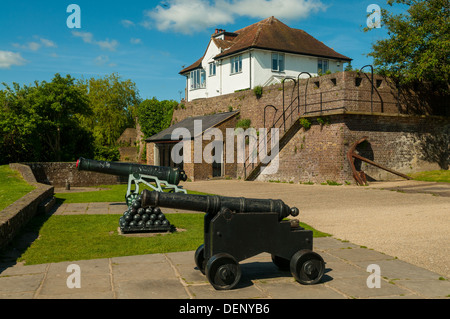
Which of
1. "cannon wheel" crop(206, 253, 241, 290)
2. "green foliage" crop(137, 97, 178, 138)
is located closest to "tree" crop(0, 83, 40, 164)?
"green foliage" crop(137, 97, 178, 138)

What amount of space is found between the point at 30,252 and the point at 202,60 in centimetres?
3426

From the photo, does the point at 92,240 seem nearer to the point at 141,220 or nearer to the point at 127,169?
the point at 141,220

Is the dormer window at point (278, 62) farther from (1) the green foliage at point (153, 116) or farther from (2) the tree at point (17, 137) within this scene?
(2) the tree at point (17, 137)

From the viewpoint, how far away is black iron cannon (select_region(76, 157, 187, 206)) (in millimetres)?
11953

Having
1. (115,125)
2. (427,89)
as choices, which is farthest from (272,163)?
(115,125)

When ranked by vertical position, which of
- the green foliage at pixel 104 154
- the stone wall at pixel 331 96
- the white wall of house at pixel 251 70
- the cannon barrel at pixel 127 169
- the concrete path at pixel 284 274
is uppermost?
the white wall of house at pixel 251 70

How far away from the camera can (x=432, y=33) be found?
64.7 ft

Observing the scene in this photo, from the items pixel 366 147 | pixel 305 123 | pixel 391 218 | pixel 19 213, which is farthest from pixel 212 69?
pixel 19 213

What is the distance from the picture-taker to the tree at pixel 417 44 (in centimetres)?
1916

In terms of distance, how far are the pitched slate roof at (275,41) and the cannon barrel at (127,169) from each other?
21705 millimetres

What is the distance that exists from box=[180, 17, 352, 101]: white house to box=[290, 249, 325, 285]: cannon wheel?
28.2 metres

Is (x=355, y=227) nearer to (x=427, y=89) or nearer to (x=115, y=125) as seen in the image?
(x=427, y=89)

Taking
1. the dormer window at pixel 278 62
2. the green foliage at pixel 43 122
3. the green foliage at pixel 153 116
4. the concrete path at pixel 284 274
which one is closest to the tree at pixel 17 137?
the green foliage at pixel 43 122

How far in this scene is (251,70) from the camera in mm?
32344
